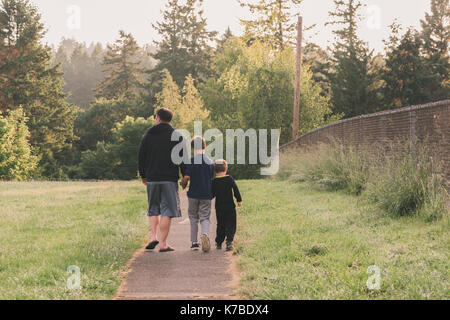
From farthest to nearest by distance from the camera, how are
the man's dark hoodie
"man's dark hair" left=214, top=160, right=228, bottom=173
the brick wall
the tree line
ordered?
the tree line < the brick wall < "man's dark hair" left=214, top=160, right=228, bottom=173 < the man's dark hoodie

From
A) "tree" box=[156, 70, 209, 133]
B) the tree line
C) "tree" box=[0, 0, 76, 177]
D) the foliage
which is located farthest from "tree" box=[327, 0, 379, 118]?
"tree" box=[0, 0, 76, 177]

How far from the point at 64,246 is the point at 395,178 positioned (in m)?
5.92

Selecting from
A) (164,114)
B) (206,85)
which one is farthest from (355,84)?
(164,114)

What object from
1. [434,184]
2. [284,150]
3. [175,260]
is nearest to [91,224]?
[175,260]

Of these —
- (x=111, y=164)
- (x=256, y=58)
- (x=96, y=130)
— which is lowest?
(x=111, y=164)

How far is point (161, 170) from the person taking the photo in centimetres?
729

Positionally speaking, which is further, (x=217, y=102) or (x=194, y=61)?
(x=194, y=61)

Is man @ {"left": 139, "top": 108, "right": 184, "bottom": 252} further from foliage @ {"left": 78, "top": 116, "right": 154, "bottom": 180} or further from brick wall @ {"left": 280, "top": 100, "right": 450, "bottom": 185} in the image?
foliage @ {"left": 78, "top": 116, "right": 154, "bottom": 180}

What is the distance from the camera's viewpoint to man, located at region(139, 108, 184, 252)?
7297 mm

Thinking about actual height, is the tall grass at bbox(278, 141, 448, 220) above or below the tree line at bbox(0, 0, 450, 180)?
below

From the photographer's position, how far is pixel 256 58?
1324 inches

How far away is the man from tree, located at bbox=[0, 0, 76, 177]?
1715 inches

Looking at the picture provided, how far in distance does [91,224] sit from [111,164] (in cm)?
4458
